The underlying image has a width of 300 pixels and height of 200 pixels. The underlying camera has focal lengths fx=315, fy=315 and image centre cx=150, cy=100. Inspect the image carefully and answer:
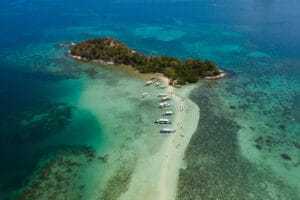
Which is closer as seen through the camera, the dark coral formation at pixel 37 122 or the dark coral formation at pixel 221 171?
the dark coral formation at pixel 221 171

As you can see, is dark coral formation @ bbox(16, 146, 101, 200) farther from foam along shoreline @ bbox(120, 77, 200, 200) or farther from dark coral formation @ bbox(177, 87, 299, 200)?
dark coral formation @ bbox(177, 87, 299, 200)

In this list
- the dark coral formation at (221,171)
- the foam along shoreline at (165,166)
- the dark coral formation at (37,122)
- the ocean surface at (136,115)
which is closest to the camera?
the foam along shoreline at (165,166)

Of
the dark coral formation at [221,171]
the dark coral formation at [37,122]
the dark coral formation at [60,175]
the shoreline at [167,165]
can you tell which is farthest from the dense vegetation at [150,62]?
the dark coral formation at [60,175]

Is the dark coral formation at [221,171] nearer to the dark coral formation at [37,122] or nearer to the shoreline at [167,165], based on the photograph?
the shoreline at [167,165]

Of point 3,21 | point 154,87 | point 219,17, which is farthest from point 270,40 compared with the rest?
point 3,21

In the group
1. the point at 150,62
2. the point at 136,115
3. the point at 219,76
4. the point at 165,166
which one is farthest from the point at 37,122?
the point at 219,76

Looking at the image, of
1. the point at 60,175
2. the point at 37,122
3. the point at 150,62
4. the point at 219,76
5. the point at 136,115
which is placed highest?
the point at 150,62

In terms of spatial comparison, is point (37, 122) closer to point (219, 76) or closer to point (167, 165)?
point (167, 165)
